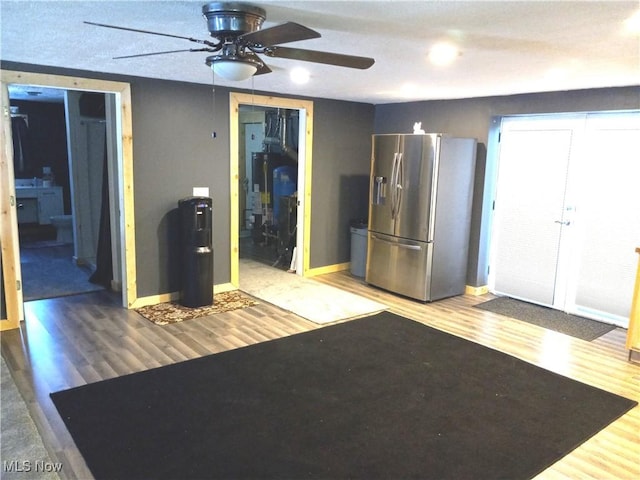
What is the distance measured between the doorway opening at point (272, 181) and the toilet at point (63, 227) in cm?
275

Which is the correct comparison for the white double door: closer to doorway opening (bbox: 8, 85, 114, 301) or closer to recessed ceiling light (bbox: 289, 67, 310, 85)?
recessed ceiling light (bbox: 289, 67, 310, 85)

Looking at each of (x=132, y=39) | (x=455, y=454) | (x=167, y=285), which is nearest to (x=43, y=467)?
(x=455, y=454)

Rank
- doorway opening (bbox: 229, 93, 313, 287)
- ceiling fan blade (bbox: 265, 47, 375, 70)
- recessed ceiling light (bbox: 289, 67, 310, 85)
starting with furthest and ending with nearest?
doorway opening (bbox: 229, 93, 313, 287) < recessed ceiling light (bbox: 289, 67, 310, 85) < ceiling fan blade (bbox: 265, 47, 375, 70)

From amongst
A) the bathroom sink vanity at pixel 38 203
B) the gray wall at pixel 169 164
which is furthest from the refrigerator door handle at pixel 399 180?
the bathroom sink vanity at pixel 38 203

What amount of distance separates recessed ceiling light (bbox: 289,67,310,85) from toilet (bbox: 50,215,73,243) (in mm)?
4957

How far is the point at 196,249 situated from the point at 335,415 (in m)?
2.48

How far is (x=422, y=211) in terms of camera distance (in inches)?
205

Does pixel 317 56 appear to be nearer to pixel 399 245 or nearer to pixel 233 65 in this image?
pixel 233 65

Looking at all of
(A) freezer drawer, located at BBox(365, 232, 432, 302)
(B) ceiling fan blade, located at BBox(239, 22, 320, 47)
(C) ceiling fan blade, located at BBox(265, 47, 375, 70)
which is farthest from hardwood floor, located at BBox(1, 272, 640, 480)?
(C) ceiling fan blade, located at BBox(265, 47, 375, 70)

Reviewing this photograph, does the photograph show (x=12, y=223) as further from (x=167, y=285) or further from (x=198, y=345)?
(x=198, y=345)

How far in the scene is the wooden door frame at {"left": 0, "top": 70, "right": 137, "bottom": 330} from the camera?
4.04 meters

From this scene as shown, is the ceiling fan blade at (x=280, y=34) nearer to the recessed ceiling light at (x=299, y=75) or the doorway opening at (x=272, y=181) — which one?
the recessed ceiling light at (x=299, y=75)

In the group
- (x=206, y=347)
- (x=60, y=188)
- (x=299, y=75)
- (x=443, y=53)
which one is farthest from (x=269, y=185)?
(x=443, y=53)

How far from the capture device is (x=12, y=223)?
4.16 metres
